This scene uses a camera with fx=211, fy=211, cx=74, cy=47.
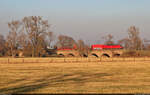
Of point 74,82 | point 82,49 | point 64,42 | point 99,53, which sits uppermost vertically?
point 64,42

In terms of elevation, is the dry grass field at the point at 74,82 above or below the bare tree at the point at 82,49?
below

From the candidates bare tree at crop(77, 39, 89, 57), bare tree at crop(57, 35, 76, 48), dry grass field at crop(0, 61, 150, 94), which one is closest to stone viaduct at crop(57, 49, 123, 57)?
bare tree at crop(77, 39, 89, 57)

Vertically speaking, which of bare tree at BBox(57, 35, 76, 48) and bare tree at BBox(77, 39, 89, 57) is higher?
bare tree at BBox(57, 35, 76, 48)

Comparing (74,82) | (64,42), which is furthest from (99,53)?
(74,82)

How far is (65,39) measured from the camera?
138500mm

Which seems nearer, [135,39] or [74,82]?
[74,82]

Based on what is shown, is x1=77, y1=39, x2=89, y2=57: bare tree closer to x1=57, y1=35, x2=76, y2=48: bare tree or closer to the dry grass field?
x1=57, y1=35, x2=76, y2=48: bare tree

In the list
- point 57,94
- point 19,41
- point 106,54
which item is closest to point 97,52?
point 106,54

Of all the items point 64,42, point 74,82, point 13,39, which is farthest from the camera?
point 64,42

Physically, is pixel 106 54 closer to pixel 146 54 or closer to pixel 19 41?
pixel 146 54

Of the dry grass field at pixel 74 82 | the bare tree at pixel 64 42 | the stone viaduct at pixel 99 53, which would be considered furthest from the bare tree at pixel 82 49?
the dry grass field at pixel 74 82

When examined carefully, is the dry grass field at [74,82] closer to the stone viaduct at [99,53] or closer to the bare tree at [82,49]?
the stone viaduct at [99,53]

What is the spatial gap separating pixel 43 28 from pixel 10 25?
11.4 metres

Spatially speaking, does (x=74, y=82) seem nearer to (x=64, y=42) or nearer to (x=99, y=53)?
(x=99, y=53)
